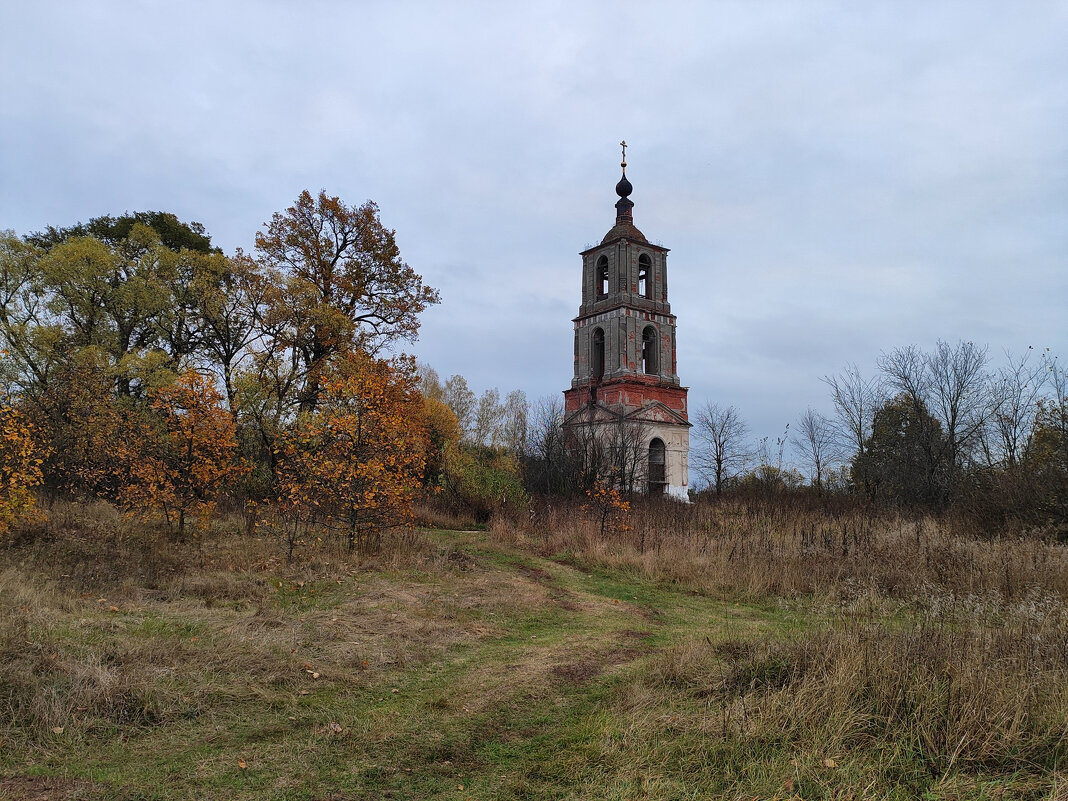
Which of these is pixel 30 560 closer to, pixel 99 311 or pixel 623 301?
pixel 99 311

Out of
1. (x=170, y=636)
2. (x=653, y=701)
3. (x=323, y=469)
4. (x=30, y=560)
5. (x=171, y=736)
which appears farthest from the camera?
(x=323, y=469)

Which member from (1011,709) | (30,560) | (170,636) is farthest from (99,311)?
(1011,709)

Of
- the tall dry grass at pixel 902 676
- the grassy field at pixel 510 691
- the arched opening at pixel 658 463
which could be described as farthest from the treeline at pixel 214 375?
the arched opening at pixel 658 463

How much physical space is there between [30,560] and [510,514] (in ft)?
34.0

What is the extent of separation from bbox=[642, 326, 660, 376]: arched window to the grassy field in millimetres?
29136

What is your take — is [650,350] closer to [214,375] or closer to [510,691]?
[214,375]

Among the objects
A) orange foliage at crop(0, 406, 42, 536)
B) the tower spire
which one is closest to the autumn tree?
orange foliage at crop(0, 406, 42, 536)

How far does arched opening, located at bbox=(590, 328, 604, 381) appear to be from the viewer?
3803cm

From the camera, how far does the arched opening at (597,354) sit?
38031 mm

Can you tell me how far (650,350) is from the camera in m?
38.4

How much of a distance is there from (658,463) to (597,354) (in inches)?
306

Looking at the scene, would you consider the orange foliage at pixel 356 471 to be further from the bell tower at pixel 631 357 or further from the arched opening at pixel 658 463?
the arched opening at pixel 658 463

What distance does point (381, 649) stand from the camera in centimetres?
603

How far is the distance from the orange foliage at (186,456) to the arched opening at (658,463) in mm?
26527
